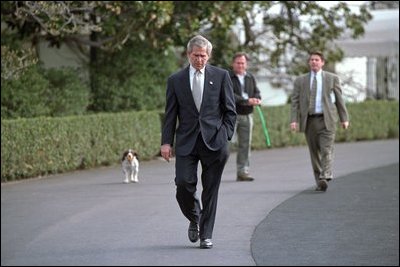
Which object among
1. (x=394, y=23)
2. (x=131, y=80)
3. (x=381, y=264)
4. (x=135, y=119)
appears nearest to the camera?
(x=381, y=264)

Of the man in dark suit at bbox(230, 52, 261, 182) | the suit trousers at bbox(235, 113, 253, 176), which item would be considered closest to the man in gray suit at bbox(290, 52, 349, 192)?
Answer: the man in dark suit at bbox(230, 52, 261, 182)

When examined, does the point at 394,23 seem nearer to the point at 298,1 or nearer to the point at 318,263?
the point at 298,1

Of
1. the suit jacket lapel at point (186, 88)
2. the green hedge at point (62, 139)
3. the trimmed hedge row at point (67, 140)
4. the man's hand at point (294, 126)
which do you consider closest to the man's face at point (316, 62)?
the man's hand at point (294, 126)

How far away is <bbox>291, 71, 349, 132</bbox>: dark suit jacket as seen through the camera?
12.3 meters

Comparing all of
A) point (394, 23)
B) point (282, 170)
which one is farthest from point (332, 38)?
point (282, 170)

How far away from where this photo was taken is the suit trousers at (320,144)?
43.8ft

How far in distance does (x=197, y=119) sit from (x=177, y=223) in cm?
220

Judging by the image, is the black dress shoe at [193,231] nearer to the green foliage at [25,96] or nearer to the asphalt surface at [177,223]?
the asphalt surface at [177,223]

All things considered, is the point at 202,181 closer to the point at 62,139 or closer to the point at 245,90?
the point at 245,90

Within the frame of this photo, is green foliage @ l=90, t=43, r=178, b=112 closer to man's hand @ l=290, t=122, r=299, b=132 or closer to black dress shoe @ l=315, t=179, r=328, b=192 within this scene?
black dress shoe @ l=315, t=179, r=328, b=192

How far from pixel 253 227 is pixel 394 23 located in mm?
18011

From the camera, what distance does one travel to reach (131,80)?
22.7m

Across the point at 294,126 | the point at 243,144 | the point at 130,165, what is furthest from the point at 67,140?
the point at 130,165

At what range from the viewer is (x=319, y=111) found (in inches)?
513
